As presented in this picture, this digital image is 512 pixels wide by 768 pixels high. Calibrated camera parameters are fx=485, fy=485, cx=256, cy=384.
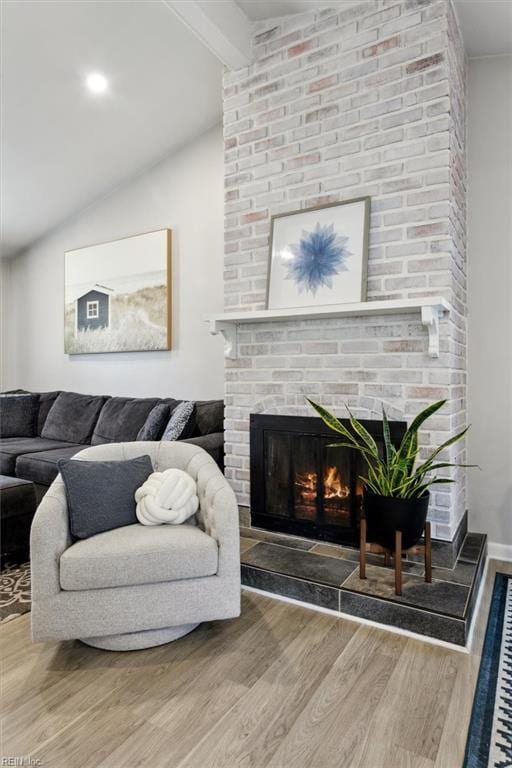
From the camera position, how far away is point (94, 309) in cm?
488

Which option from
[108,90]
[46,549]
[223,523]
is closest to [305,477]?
[223,523]

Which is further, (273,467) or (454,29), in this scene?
(273,467)

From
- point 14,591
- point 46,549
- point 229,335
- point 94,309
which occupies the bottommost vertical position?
point 14,591

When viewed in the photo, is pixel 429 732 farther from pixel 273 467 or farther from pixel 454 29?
pixel 454 29

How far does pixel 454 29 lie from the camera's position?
101 inches

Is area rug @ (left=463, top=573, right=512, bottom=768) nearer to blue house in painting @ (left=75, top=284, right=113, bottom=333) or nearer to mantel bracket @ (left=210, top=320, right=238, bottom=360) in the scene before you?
mantel bracket @ (left=210, top=320, right=238, bottom=360)

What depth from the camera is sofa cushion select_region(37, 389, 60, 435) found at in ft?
15.6

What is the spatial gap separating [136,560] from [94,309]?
139 inches

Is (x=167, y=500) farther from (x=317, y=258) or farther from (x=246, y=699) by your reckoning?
(x=317, y=258)

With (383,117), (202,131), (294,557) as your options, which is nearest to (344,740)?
(294,557)

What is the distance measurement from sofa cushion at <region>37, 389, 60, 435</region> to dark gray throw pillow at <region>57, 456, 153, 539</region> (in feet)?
9.15

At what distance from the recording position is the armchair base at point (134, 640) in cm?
193

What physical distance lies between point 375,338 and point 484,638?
4.80 ft

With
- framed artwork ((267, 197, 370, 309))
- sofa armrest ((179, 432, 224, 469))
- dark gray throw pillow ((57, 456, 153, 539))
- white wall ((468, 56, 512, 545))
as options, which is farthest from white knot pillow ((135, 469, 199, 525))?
white wall ((468, 56, 512, 545))
